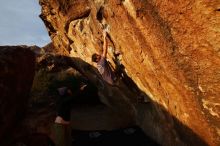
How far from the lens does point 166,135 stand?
10.9 meters

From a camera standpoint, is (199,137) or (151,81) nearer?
(199,137)

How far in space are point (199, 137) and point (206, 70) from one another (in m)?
2.01

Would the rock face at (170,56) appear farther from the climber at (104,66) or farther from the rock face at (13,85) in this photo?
the rock face at (13,85)

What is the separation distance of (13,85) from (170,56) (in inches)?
375

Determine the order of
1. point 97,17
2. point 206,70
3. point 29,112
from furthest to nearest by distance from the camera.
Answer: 1. point 29,112
2. point 97,17
3. point 206,70

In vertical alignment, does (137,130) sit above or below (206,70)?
below

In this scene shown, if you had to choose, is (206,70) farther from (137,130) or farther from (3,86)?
(3,86)

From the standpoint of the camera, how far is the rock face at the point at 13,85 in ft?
49.2

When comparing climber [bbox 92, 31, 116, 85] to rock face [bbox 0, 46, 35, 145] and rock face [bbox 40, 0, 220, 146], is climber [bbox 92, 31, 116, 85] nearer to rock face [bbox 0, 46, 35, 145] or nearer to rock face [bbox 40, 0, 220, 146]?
rock face [bbox 40, 0, 220, 146]

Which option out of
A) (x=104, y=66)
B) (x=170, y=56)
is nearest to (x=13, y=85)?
(x=104, y=66)

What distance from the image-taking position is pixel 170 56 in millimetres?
7648

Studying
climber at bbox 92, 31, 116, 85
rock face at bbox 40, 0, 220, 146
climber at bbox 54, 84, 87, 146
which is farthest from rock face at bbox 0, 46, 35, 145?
climber at bbox 54, 84, 87, 146

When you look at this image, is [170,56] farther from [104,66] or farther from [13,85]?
[13,85]

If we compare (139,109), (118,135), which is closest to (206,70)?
(139,109)
